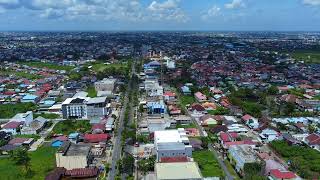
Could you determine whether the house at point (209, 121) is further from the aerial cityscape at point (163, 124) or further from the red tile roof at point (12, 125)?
the red tile roof at point (12, 125)

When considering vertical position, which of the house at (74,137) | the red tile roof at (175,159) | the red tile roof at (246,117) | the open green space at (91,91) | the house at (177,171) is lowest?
the house at (74,137)

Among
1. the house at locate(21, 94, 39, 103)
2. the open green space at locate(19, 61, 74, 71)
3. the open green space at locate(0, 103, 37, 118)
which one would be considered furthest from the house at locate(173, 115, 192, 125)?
the open green space at locate(19, 61, 74, 71)

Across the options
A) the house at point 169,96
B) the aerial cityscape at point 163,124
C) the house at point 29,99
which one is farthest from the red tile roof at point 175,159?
the house at point 29,99

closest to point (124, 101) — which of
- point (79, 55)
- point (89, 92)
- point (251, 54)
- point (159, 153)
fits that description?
point (89, 92)

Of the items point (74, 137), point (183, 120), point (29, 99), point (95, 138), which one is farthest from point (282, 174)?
point (29, 99)

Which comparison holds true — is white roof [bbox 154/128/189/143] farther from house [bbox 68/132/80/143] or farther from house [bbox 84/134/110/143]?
house [bbox 68/132/80/143]

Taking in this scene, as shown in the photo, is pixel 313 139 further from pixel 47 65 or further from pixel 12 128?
pixel 47 65
